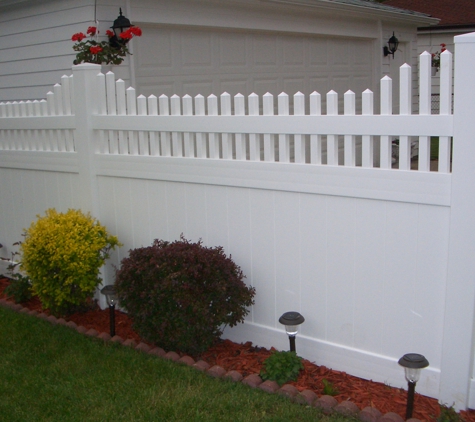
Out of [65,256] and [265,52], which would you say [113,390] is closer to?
[65,256]

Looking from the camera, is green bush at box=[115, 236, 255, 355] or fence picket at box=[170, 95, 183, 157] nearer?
green bush at box=[115, 236, 255, 355]

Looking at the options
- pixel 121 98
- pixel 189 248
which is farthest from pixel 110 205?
pixel 189 248

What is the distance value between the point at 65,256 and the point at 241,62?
15.4 feet

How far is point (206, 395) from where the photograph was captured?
369 centimetres

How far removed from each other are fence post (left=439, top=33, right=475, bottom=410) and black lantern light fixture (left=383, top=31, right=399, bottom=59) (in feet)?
31.4

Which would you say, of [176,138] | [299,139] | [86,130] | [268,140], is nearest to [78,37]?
[86,130]

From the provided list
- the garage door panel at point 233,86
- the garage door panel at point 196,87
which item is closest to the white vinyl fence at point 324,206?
the garage door panel at point 196,87

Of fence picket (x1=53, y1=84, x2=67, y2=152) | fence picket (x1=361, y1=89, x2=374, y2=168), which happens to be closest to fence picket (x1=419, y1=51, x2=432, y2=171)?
fence picket (x1=361, y1=89, x2=374, y2=168)

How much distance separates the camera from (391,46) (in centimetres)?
1255

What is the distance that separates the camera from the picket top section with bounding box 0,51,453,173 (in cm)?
350

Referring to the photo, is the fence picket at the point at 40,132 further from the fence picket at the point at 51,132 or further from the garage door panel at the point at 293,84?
the garage door panel at the point at 293,84

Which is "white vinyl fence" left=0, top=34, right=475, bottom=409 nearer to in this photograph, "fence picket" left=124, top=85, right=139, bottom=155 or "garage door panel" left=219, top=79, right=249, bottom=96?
"fence picket" left=124, top=85, right=139, bottom=155

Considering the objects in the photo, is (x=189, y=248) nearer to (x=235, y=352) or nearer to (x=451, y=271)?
(x=235, y=352)

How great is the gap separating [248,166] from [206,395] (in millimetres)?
1589
